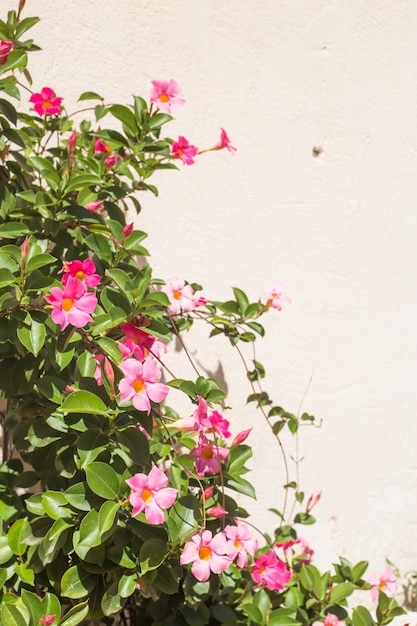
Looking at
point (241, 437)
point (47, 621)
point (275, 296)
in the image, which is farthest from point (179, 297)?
point (47, 621)

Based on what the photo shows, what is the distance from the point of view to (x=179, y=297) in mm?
1568

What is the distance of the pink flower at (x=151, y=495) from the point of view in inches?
40.6

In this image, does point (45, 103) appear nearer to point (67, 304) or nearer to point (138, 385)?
point (67, 304)

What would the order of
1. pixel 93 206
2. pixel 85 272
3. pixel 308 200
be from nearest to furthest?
pixel 85 272, pixel 93 206, pixel 308 200

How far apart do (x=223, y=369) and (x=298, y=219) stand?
50cm

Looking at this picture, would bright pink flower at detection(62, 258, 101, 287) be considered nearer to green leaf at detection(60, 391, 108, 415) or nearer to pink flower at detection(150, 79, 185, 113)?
green leaf at detection(60, 391, 108, 415)

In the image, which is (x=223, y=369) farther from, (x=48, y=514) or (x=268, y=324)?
(x=48, y=514)

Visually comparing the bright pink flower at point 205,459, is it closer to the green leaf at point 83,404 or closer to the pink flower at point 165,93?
the green leaf at point 83,404

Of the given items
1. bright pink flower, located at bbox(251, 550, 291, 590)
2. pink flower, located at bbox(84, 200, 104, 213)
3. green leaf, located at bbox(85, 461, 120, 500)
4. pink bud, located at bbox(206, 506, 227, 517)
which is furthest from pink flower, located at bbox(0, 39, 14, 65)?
bright pink flower, located at bbox(251, 550, 291, 590)

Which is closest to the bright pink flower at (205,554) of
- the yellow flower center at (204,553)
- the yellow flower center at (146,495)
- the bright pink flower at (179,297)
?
the yellow flower center at (204,553)

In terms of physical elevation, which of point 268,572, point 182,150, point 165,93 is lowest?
point 268,572

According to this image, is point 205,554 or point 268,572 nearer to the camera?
point 205,554

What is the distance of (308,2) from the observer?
199 centimetres

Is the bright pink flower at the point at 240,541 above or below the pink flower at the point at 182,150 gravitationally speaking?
below
